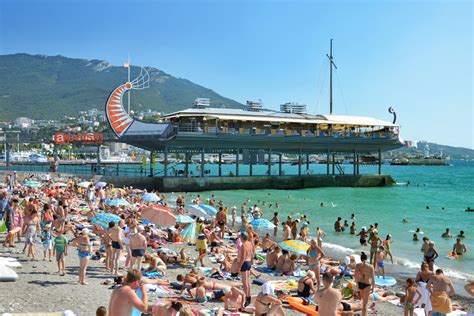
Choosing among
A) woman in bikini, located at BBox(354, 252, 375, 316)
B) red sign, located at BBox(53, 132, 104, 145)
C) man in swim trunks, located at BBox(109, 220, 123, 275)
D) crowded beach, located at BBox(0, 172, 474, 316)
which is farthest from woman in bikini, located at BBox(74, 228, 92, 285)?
red sign, located at BBox(53, 132, 104, 145)

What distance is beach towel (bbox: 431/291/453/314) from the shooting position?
8438 mm

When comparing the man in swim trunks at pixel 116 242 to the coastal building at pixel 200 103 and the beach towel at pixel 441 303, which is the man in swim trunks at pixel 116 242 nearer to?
the beach towel at pixel 441 303

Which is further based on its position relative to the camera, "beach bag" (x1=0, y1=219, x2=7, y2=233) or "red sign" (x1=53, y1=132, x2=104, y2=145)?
"red sign" (x1=53, y1=132, x2=104, y2=145)

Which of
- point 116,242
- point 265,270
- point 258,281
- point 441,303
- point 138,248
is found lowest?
point 265,270

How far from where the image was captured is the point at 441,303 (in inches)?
334

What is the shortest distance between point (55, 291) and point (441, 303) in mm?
7091

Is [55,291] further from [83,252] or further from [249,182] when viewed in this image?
[249,182]

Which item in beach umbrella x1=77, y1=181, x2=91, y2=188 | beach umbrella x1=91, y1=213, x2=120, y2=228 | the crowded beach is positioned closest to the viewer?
the crowded beach

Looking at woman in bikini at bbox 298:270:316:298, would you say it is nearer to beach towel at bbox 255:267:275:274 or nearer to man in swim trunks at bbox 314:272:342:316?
beach towel at bbox 255:267:275:274

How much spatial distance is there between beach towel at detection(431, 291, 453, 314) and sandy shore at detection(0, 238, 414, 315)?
1.95m

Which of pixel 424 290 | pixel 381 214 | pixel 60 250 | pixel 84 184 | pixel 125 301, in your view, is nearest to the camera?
pixel 125 301

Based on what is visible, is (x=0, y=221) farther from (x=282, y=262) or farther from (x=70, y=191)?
(x=70, y=191)

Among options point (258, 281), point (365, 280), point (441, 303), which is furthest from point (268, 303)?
point (258, 281)

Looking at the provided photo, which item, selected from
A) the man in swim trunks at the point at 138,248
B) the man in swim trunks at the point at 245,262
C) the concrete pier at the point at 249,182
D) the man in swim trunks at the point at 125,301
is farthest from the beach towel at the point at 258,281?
the concrete pier at the point at 249,182
